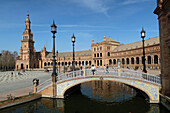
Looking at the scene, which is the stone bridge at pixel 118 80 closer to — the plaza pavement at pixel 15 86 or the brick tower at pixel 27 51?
the plaza pavement at pixel 15 86

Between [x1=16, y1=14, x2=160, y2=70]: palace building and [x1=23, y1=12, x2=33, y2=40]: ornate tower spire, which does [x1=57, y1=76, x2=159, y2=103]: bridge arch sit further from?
[x1=23, y1=12, x2=33, y2=40]: ornate tower spire

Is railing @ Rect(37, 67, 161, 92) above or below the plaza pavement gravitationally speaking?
above

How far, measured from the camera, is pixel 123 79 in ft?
46.9

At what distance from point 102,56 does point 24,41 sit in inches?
2164

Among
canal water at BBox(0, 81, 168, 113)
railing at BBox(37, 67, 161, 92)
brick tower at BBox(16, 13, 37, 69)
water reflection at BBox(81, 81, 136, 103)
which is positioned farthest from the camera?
brick tower at BBox(16, 13, 37, 69)

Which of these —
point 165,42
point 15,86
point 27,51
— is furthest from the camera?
point 27,51

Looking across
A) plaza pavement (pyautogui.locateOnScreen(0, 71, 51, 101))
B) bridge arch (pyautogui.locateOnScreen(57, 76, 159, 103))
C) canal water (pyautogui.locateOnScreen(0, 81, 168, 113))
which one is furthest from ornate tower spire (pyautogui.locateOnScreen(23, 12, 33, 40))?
canal water (pyautogui.locateOnScreen(0, 81, 168, 113))

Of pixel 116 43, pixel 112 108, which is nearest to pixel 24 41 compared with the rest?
pixel 116 43

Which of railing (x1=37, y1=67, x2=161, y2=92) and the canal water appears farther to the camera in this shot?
railing (x1=37, y1=67, x2=161, y2=92)

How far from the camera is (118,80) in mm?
14539

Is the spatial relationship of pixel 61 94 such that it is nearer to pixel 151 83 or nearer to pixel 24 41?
pixel 151 83

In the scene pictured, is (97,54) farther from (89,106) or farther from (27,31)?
(89,106)

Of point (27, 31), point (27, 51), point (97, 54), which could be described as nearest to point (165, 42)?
point (97, 54)

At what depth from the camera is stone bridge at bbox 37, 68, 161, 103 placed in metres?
12.9
